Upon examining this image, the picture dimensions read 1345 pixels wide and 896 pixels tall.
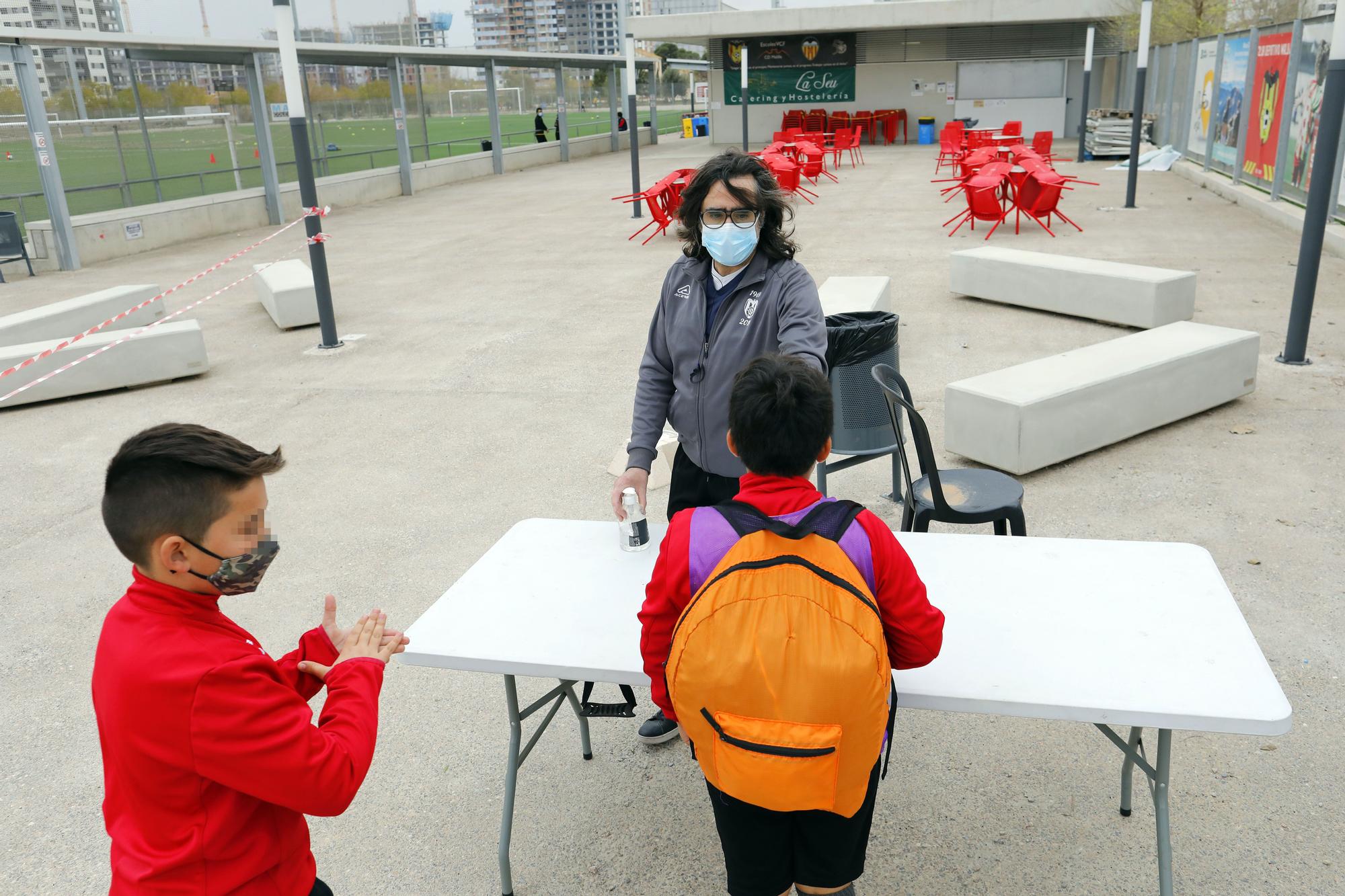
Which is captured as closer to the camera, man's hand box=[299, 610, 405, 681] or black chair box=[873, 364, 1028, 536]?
man's hand box=[299, 610, 405, 681]

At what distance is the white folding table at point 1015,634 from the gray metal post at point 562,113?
2662 cm

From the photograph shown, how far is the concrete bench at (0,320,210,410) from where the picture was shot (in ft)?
23.5

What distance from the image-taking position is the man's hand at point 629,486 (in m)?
2.68

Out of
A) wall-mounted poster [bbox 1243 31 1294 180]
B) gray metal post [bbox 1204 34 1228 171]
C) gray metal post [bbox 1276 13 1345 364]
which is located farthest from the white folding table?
gray metal post [bbox 1204 34 1228 171]

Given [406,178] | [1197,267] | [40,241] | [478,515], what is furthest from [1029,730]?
[406,178]

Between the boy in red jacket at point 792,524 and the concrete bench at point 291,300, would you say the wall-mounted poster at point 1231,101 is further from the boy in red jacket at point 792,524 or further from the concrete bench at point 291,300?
the boy in red jacket at point 792,524

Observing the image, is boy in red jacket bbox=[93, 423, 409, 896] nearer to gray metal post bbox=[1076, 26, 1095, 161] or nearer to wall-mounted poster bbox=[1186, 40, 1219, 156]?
wall-mounted poster bbox=[1186, 40, 1219, 156]

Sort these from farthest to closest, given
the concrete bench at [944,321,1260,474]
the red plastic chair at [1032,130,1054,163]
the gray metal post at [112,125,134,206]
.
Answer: the red plastic chair at [1032,130,1054,163], the gray metal post at [112,125,134,206], the concrete bench at [944,321,1260,474]

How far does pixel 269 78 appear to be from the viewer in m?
17.8

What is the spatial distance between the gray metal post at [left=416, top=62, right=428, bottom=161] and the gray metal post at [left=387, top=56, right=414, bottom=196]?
1.07 meters

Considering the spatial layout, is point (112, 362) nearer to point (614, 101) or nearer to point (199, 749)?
point (199, 749)

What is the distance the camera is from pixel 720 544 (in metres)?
1.78

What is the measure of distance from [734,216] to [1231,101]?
15964mm

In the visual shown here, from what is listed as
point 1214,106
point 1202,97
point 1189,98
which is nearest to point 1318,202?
point 1214,106
